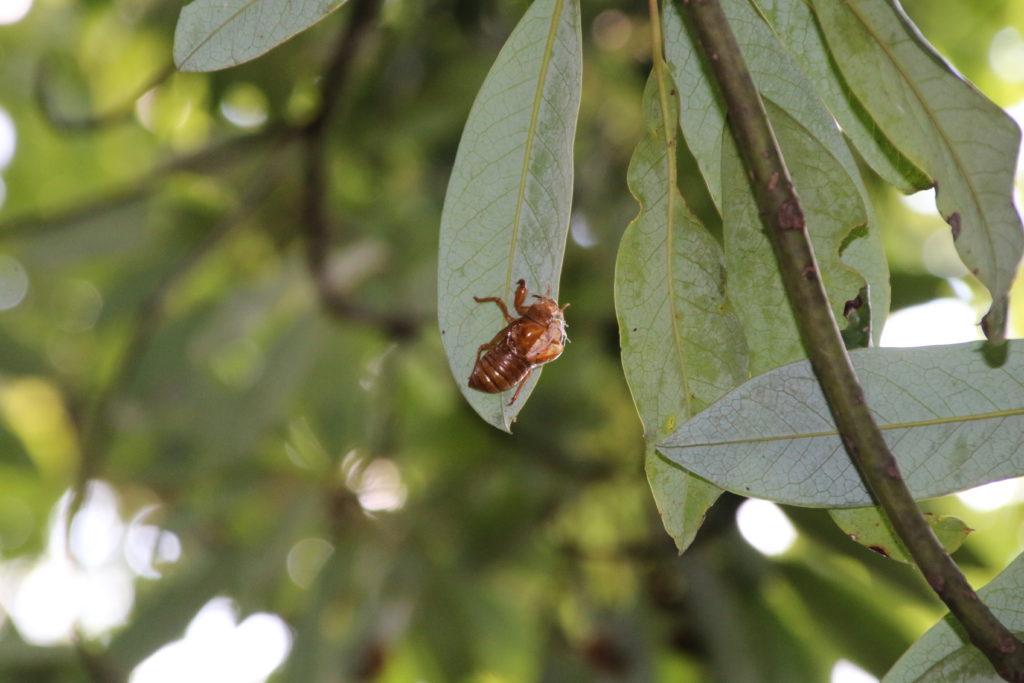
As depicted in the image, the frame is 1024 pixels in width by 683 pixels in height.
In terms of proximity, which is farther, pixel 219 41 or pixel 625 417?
pixel 625 417

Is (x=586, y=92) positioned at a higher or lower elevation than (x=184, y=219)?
lower

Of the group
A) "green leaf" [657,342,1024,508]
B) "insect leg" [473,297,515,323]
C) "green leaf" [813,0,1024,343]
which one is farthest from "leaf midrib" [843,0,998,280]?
"insect leg" [473,297,515,323]

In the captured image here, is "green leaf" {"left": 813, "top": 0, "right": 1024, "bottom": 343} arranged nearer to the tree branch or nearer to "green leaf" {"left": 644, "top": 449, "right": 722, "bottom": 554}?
the tree branch

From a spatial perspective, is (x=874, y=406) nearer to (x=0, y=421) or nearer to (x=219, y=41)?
(x=219, y=41)

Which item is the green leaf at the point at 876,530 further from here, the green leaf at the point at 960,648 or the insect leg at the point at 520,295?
the insect leg at the point at 520,295

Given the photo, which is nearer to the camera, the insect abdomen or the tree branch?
the tree branch

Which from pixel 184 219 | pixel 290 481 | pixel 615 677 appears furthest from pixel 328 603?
pixel 184 219

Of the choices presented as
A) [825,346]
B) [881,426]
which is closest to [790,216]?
[825,346]
